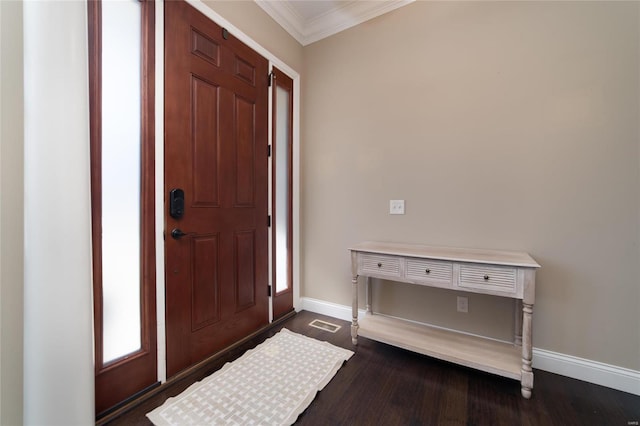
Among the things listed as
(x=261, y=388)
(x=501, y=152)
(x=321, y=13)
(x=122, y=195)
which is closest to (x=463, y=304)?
(x=501, y=152)

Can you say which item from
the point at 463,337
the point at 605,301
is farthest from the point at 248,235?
the point at 605,301

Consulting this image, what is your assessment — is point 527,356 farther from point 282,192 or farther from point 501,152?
point 282,192

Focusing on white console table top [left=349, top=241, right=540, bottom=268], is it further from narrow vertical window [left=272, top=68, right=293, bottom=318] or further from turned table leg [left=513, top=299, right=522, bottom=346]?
narrow vertical window [left=272, top=68, right=293, bottom=318]

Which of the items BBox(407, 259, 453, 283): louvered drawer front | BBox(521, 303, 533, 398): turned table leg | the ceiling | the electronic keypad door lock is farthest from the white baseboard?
the ceiling

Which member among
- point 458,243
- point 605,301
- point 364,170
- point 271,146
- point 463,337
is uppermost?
point 271,146

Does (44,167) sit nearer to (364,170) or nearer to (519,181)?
(364,170)

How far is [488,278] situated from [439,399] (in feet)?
2.50

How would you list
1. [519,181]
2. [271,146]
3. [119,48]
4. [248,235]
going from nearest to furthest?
1. [119,48]
2. [519,181]
3. [248,235]
4. [271,146]

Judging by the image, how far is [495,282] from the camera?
1.57m

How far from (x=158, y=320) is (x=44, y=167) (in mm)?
1011

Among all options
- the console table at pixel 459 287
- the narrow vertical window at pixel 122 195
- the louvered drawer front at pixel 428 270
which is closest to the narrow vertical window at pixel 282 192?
the console table at pixel 459 287

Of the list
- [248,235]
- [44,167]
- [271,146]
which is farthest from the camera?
[271,146]

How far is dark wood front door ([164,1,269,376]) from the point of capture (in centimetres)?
167

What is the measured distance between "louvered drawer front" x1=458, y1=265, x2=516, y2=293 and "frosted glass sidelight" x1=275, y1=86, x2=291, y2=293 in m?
1.60
